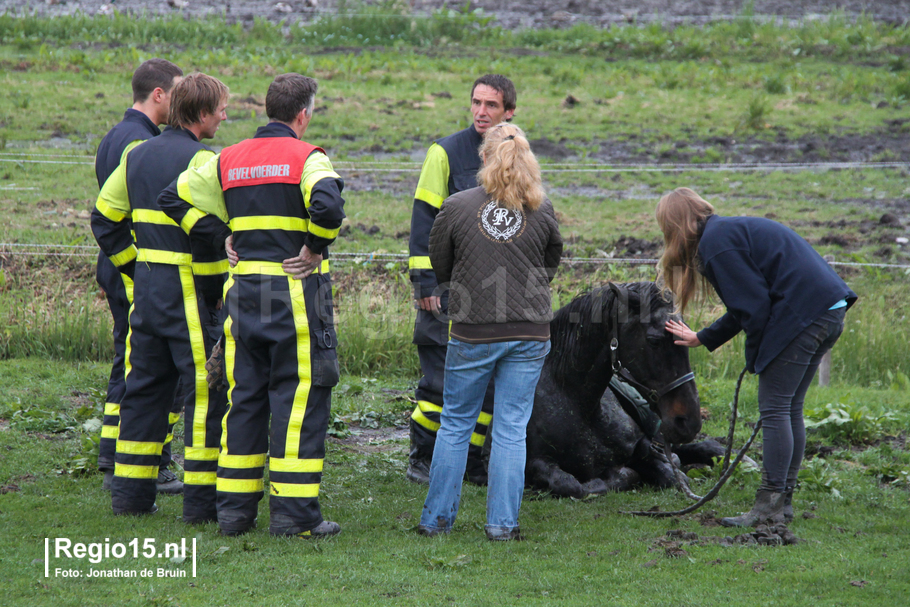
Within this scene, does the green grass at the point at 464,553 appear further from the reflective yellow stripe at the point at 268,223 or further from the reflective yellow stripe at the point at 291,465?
the reflective yellow stripe at the point at 268,223

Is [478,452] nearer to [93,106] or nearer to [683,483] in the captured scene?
[683,483]

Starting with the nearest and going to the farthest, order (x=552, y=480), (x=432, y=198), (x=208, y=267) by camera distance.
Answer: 1. (x=208, y=267)
2. (x=552, y=480)
3. (x=432, y=198)

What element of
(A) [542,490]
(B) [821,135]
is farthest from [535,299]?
(B) [821,135]

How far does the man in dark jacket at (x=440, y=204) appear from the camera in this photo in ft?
16.8

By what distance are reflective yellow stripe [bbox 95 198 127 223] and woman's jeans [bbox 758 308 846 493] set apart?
11.3 ft

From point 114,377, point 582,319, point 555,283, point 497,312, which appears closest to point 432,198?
point 582,319

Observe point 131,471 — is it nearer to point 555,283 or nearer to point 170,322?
point 170,322

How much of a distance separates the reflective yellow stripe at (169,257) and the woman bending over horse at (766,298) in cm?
237

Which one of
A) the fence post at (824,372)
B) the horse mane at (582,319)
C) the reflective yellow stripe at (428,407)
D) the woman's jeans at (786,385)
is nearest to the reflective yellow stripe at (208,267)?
the reflective yellow stripe at (428,407)

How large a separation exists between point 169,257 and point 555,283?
17.5 ft

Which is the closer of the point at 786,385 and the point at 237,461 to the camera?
the point at 237,461

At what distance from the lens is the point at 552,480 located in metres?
4.86

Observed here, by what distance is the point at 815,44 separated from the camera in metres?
17.8

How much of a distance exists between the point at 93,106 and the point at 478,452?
10665 mm
